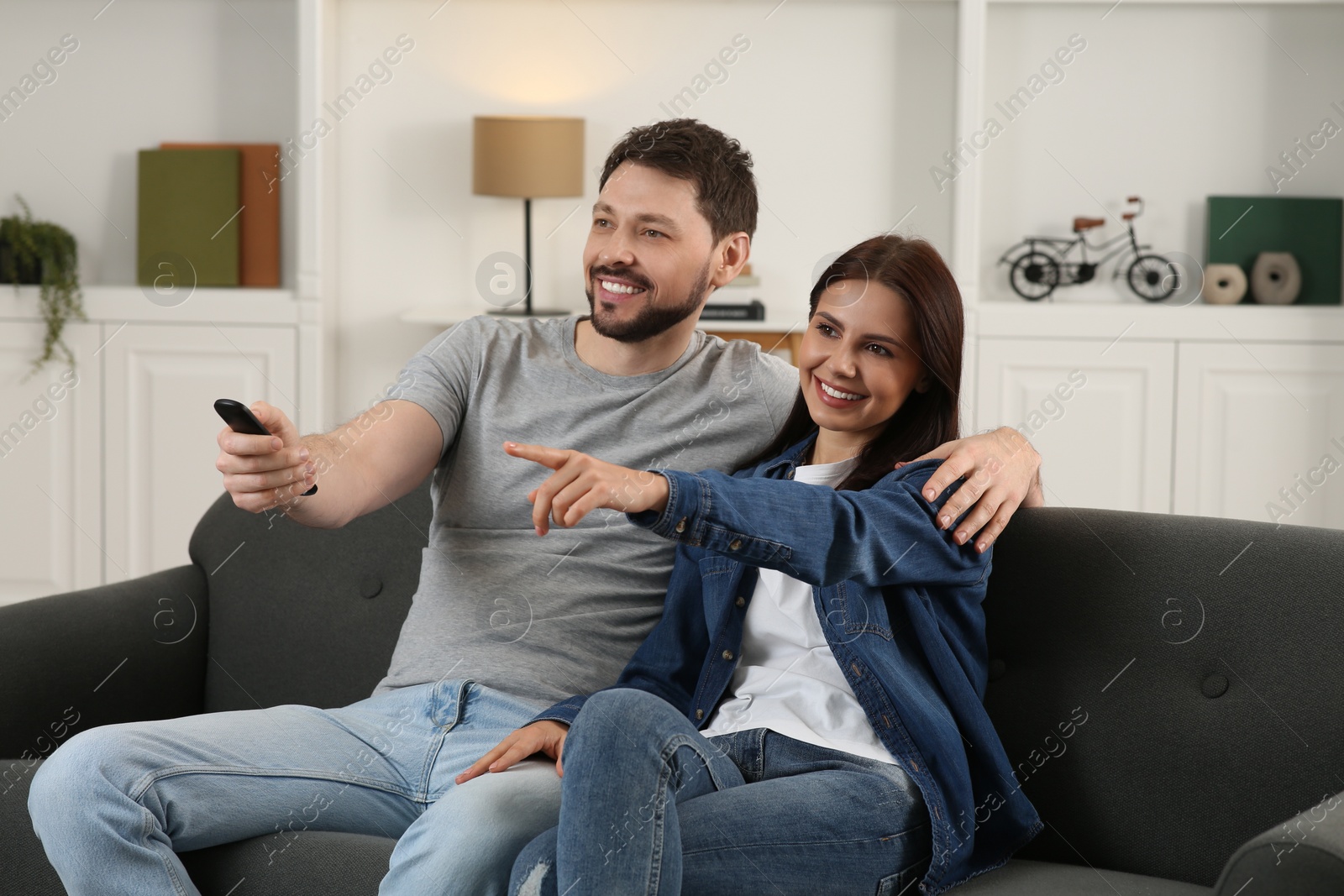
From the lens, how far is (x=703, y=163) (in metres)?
1.75

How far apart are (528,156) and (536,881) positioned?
2.84 metres

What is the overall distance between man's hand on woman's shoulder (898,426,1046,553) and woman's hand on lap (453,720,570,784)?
50 cm

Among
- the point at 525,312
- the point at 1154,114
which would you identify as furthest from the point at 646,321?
the point at 1154,114

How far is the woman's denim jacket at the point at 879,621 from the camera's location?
47.8 inches

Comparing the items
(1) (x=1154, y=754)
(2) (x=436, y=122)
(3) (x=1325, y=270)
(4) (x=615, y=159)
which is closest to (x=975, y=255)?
(3) (x=1325, y=270)

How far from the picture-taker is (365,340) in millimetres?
4082

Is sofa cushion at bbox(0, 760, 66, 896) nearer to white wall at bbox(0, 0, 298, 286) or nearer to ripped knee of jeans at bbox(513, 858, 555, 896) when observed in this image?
ripped knee of jeans at bbox(513, 858, 555, 896)

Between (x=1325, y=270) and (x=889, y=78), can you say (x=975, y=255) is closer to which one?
(x=889, y=78)

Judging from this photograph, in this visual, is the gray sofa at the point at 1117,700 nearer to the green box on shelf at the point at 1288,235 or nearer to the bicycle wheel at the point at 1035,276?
the bicycle wheel at the point at 1035,276

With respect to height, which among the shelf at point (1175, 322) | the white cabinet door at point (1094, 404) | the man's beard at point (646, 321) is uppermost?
the shelf at point (1175, 322)

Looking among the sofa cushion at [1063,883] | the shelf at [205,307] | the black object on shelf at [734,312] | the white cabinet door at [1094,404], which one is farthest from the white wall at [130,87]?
the sofa cushion at [1063,883]

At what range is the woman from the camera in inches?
46.4

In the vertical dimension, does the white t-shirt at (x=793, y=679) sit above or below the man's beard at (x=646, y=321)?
below

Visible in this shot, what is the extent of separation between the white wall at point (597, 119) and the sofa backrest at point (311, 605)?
2071 mm
